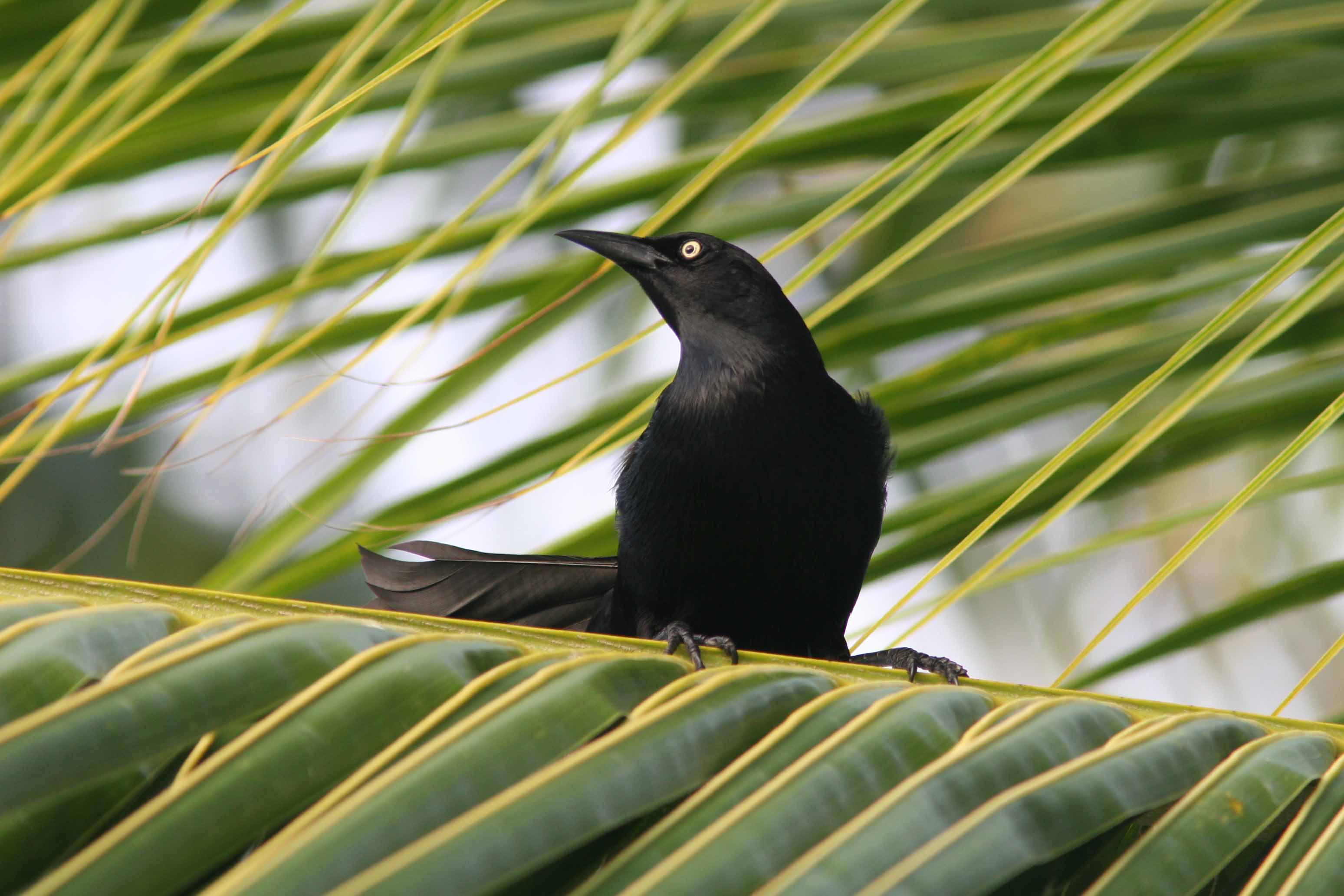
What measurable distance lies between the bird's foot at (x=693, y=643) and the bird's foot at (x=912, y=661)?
18 centimetres

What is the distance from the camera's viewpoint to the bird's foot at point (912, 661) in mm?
1607

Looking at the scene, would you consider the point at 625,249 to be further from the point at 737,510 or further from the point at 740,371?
the point at 737,510

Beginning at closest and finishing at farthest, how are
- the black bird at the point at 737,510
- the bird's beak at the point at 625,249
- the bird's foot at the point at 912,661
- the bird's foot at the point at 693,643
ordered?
1. the bird's foot at the point at 693,643
2. the bird's foot at the point at 912,661
3. the black bird at the point at 737,510
4. the bird's beak at the point at 625,249

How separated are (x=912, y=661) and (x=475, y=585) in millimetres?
653

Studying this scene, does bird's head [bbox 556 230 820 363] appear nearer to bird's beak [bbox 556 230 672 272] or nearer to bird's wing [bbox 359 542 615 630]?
bird's beak [bbox 556 230 672 272]

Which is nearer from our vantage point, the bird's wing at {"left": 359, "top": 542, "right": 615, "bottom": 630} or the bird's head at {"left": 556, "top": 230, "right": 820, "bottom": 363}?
the bird's wing at {"left": 359, "top": 542, "right": 615, "bottom": 630}

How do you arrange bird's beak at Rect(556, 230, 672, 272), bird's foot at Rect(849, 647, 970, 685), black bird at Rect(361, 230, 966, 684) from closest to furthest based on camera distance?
bird's foot at Rect(849, 647, 970, 685) → black bird at Rect(361, 230, 966, 684) → bird's beak at Rect(556, 230, 672, 272)

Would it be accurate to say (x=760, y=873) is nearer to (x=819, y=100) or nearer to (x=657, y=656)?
(x=657, y=656)

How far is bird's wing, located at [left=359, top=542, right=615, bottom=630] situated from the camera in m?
1.89

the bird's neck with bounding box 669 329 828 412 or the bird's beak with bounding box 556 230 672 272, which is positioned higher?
the bird's beak with bounding box 556 230 672 272

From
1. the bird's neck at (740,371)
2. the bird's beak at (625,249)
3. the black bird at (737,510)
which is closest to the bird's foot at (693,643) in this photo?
the black bird at (737,510)

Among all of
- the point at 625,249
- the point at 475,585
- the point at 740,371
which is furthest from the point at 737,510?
the point at 625,249

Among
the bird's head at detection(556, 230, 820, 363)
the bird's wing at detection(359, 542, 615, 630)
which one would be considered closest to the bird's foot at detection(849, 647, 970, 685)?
the bird's wing at detection(359, 542, 615, 630)

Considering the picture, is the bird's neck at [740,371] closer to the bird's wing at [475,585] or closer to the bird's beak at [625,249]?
the bird's beak at [625,249]
